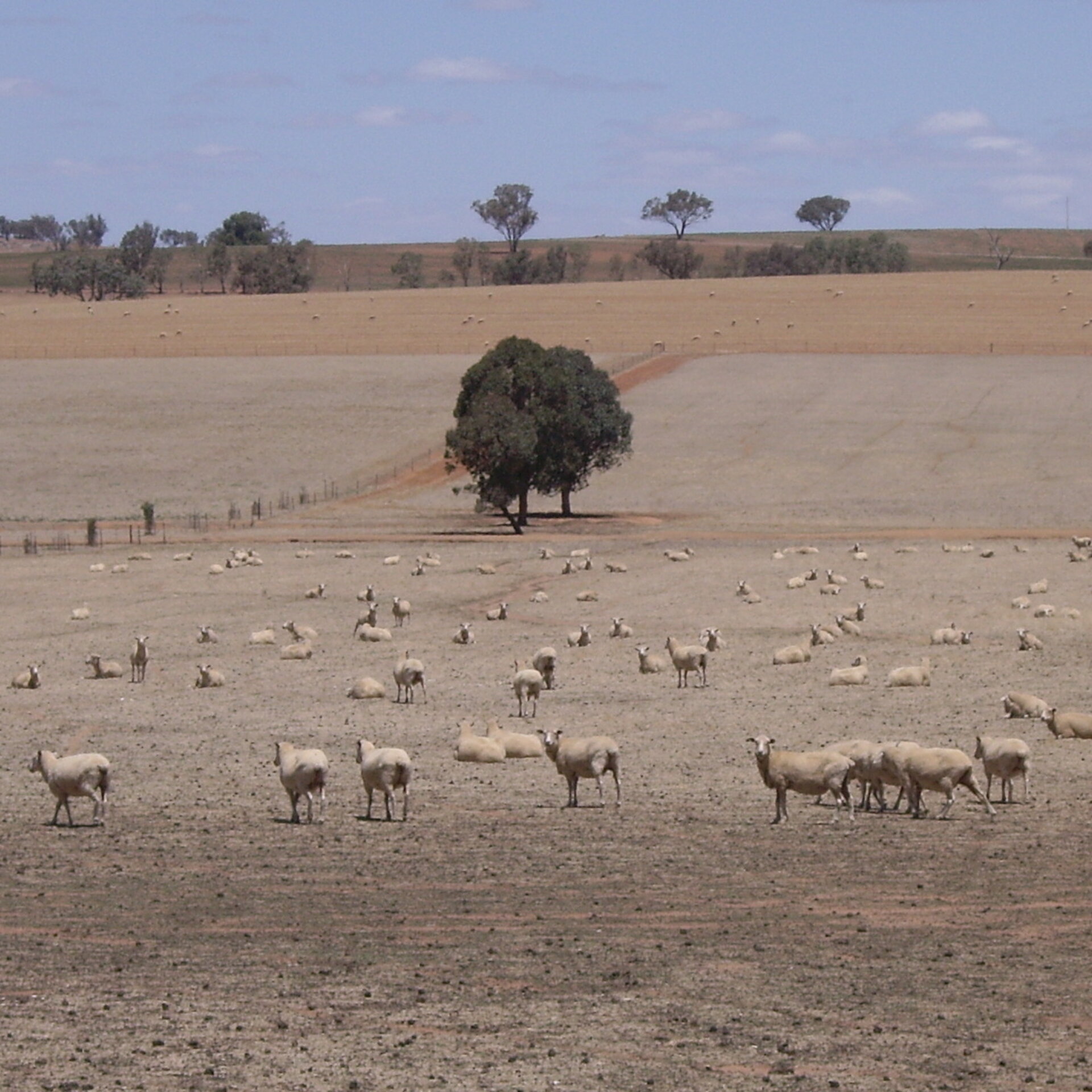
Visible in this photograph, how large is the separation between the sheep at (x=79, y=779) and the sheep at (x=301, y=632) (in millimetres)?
16634

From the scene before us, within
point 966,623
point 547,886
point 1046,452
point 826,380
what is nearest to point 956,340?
point 826,380

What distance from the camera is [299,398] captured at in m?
104

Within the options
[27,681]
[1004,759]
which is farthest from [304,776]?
[27,681]

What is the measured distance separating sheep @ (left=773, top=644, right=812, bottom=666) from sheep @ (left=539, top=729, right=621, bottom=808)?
40.2 feet

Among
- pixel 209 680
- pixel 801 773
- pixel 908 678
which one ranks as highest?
pixel 801 773

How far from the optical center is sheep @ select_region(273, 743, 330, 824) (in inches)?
886

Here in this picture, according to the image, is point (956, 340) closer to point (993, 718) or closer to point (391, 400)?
point (391, 400)

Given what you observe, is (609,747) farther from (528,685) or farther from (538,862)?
(528,685)

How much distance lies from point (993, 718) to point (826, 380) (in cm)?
8073

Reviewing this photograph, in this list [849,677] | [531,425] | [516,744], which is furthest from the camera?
[531,425]

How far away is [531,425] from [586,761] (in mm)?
46879

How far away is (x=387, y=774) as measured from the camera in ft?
74.4

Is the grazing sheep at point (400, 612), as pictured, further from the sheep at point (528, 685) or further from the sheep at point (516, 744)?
the sheep at point (516, 744)

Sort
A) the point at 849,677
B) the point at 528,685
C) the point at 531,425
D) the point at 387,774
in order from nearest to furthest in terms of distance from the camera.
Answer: the point at 387,774 → the point at 528,685 → the point at 849,677 → the point at 531,425
